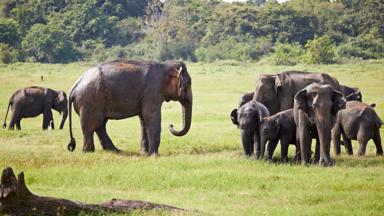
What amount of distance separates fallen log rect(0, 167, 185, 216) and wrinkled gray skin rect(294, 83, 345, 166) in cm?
605

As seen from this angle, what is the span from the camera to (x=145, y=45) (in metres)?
75.9

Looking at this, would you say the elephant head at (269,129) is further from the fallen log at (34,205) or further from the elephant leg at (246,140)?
the fallen log at (34,205)

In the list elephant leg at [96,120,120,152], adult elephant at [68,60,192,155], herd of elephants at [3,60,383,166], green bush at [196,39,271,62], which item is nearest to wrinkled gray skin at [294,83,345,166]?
herd of elephants at [3,60,383,166]

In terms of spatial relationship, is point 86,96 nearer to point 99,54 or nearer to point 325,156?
point 325,156

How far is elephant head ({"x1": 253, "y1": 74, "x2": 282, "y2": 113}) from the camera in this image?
19047 mm

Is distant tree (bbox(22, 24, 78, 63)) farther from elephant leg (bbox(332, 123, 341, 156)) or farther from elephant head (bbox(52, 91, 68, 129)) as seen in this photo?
elephant leg (bbox(332, 123, 341, 156))

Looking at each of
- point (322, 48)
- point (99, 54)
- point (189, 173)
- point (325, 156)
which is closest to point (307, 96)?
point (325, 156)

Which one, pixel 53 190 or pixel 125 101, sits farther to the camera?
pixel 125 101

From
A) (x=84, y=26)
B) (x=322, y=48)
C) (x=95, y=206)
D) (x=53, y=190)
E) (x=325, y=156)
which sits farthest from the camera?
(x=84, y=26)

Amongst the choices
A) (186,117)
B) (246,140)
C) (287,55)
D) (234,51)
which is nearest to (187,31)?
(234,51)

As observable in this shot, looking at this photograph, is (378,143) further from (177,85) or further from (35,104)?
(35,104)

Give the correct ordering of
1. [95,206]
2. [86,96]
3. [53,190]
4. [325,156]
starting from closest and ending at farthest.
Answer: [95,206], [53,190], [325,156], [86,96]

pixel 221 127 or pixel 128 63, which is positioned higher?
pixel 128 63

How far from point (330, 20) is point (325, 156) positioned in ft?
213
